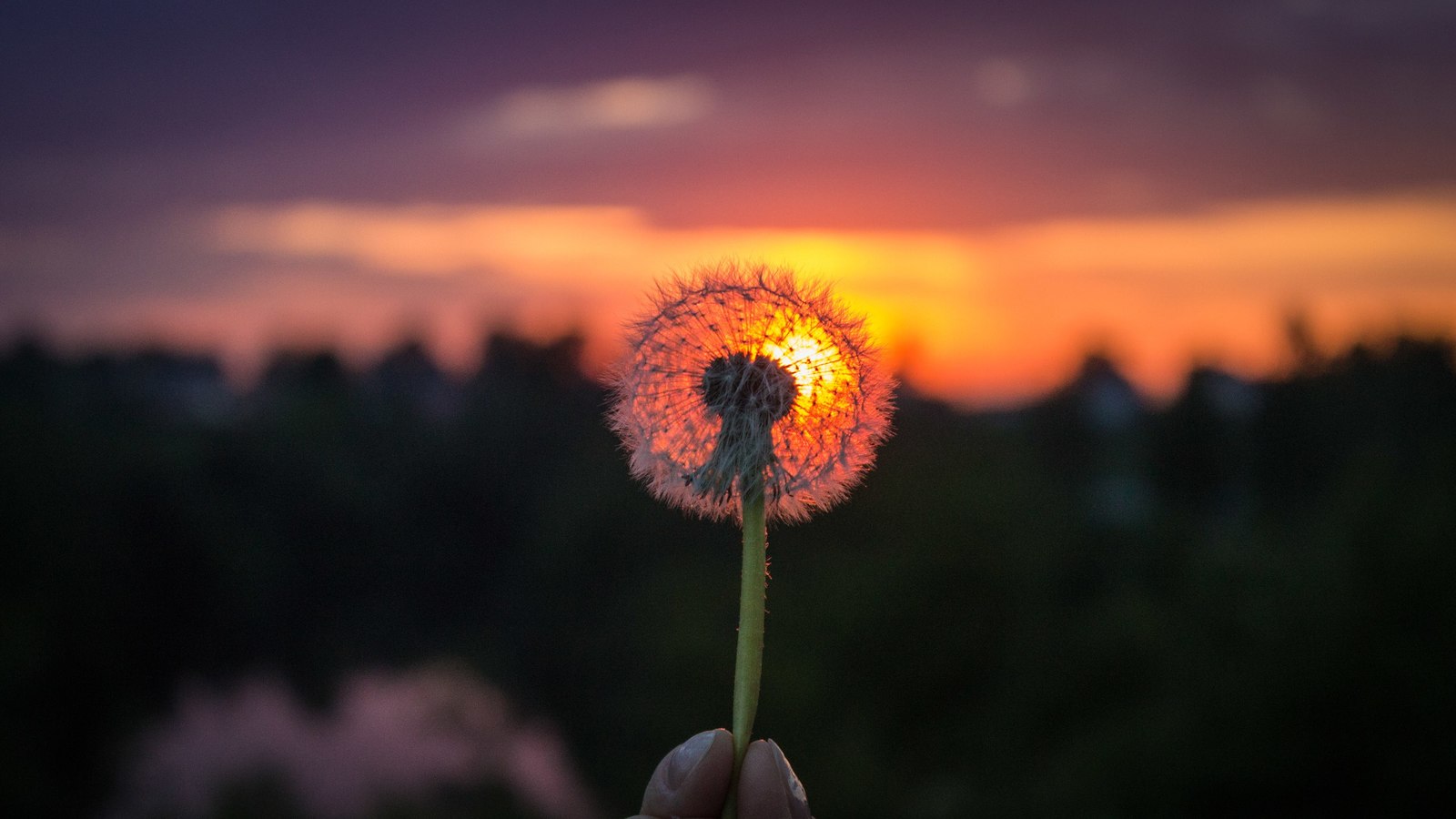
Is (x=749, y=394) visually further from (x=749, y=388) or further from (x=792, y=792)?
(x=792, y=792)

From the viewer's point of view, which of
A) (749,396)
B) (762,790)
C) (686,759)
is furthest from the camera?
(749,396)

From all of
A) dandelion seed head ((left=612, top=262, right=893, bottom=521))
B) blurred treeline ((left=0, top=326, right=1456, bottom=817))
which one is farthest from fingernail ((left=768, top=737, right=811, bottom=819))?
blurred treeline ((left=0, top=326, right=1456, bottom=817))

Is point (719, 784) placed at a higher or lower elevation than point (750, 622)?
lower

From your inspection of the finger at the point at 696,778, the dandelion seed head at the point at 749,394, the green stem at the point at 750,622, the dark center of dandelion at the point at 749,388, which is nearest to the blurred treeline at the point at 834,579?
the dandelion seed head at the point at 749,394

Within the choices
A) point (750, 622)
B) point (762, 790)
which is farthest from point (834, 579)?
point (750, 622)

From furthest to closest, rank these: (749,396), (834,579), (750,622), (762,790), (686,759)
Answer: (834,579) → (749,396) → (686,759) → (762,790) → (750,622)

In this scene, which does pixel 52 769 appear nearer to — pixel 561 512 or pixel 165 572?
pixel 165 572

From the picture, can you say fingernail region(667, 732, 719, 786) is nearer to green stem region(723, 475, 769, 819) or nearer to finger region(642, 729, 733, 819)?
finger region(642, 729, 733, 819)

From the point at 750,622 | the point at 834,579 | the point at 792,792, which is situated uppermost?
the point at 834,579

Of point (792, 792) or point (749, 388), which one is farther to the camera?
point (749, 388)
